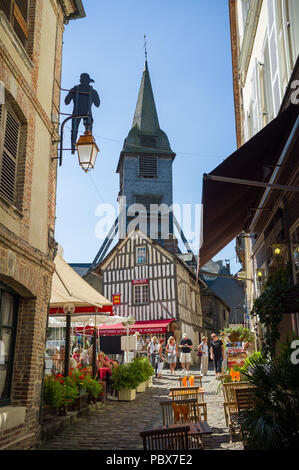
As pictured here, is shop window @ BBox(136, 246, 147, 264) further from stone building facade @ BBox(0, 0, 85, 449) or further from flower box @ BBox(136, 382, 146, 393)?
stone building facade @ BBox(0, 0, 85, 449)

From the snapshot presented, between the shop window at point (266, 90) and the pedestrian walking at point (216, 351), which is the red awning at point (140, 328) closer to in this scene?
the pedestrian walking at point (216, 351)

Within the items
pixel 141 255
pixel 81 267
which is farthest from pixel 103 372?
pixel 81 267

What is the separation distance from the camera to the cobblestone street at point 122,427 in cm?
537

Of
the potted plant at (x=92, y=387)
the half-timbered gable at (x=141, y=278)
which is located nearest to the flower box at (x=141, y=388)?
the potted plant at (x=92, y=387)

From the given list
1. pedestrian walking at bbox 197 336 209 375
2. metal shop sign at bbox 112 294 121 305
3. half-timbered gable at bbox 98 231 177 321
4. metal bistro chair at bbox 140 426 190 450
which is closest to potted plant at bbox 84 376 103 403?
metal bistro chair at bbox 140 426 190 450

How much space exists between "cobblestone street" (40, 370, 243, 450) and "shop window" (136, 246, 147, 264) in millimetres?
14513

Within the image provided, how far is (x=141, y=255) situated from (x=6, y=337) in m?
19.2

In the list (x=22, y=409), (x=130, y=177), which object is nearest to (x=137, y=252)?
(x=130, y=177)

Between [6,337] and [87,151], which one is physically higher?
[87,151]

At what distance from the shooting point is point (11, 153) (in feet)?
18.6

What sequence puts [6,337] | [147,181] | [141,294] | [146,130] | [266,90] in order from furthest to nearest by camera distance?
[146,130]
[147,181]
[141,294]
[266,90]
[6,337]

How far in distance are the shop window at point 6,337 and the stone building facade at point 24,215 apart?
12 mm

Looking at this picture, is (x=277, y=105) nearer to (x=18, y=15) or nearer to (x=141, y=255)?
(x=18, y=15)

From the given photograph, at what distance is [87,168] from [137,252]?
18.0 meters
